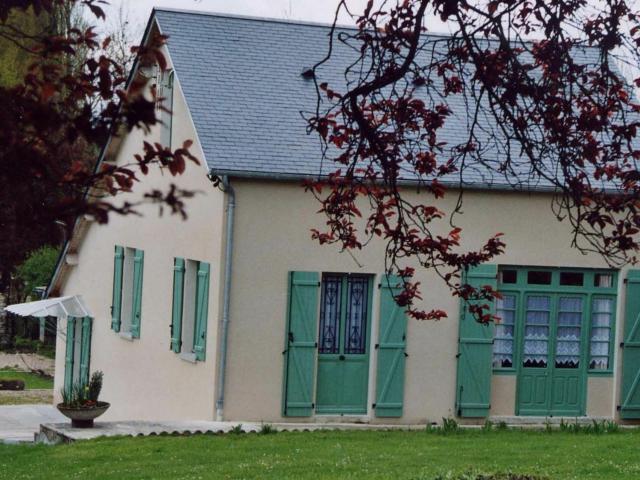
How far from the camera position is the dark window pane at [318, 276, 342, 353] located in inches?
669

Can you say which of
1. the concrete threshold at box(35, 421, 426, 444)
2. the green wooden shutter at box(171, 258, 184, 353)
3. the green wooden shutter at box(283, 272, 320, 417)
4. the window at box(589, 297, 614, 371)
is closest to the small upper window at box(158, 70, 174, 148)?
the green wooden shutter at box(171, 258, 184, 353)

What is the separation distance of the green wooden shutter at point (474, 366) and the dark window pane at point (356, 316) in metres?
1.35

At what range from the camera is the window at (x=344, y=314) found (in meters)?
17.0

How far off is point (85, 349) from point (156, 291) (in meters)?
4.43

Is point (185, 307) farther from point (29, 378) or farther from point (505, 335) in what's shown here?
point (29, 378)

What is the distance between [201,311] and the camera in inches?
669

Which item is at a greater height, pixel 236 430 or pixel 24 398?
pixel 236 430

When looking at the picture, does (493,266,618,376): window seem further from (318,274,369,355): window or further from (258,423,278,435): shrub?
(258,423,278,435): shrub

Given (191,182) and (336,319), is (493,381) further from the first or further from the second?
(191,182)

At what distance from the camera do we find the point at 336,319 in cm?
1703

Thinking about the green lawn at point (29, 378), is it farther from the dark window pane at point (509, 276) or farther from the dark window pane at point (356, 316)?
the dark window pane at point (509, 276)

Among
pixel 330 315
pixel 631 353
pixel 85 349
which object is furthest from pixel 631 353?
pixel 85 349

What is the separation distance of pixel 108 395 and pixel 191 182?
5.37m

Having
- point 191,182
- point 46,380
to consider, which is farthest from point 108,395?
point 46,380
